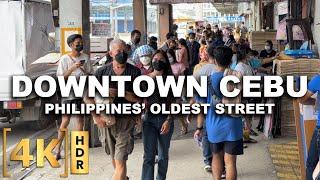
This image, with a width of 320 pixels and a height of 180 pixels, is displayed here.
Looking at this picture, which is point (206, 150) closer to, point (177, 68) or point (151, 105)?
point (151, 105)

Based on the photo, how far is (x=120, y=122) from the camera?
19.2 feet

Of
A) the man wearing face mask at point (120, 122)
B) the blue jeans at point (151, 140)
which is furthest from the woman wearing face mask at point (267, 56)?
the man wearing face mask at point (120, 122)

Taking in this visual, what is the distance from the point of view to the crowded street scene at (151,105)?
5629 millimetres

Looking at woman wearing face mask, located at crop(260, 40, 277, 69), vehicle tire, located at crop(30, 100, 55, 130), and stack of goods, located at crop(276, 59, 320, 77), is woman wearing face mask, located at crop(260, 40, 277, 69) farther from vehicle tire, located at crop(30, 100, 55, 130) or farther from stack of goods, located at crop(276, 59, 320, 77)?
vehicle tire, located at crop(30, 100, 55, 130)

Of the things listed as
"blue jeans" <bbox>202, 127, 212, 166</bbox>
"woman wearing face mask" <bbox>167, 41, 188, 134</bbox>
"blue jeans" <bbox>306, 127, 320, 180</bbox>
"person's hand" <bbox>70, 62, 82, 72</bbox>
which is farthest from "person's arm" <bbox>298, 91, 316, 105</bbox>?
"woman wearing face mask" <bbox>167, 41, 188, 134</bbox>

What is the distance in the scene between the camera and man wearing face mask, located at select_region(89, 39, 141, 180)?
581 cm

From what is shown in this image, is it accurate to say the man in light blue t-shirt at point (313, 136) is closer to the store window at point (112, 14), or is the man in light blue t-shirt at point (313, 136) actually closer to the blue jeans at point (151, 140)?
the blue jeans at point (151, 140)

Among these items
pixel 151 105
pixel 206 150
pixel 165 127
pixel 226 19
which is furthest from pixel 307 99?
pixel 226 19

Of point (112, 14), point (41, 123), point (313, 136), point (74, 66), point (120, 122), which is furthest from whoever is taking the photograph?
point (112, 14)

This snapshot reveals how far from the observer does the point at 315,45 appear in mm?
10242

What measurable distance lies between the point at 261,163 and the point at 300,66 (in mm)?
1902

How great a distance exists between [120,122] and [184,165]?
2096 millimetres

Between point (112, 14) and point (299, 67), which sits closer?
point (299, 67)

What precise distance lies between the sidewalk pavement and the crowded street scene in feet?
0.05
